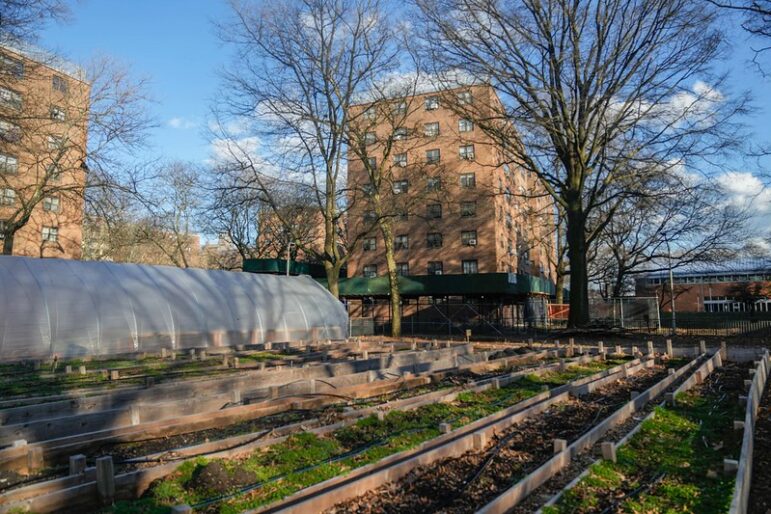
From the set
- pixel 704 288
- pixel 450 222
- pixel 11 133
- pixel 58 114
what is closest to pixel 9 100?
pixel 11 133

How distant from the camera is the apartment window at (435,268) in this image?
50094 millimetres

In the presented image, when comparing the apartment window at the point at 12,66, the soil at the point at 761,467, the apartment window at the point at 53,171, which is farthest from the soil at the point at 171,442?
the apartment window at the point at 53,171

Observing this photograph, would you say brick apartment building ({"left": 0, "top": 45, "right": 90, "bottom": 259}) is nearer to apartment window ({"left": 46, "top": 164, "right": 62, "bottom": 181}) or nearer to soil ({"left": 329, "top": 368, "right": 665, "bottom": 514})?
apartment window ({"left": 46, "top": 164, "right": 62, "bottom": 181})

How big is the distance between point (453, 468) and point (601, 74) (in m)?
23.3

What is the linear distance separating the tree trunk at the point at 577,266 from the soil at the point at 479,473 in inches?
702

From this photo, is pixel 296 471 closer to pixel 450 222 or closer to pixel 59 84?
pixel 59 84

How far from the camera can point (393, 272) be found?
32719 mm

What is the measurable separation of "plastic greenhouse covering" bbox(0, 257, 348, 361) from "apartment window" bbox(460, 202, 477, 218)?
24.0 meters

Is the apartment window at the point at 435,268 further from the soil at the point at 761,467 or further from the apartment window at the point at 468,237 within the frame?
the soil at the point at 761,467

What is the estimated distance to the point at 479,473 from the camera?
667 cm

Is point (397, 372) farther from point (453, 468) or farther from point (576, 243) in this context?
point (576, 243)

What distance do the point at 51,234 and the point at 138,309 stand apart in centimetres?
2577

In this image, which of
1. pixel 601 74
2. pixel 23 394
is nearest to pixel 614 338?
pixel 601 74

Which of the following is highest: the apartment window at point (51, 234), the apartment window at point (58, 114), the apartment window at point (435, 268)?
the apartment window at point (58, 114)
